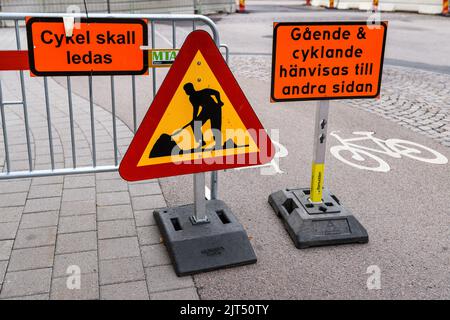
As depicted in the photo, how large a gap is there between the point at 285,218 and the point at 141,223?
1.16 m

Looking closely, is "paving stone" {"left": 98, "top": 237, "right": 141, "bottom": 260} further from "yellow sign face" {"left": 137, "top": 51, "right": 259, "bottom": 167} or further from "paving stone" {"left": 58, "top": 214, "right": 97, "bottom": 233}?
"yellow sign face" {"left": 137, "top": 51, "right": 259, "bottom": 167}

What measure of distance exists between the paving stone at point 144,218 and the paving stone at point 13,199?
1037mm

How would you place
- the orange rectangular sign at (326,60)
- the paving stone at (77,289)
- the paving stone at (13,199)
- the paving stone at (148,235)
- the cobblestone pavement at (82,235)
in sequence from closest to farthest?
the paving stone at (77,289)
the cobblestone pavement at (82,235)
the orange rectangular sign at (326,60)
the paving stone at (148,235)
the paving stone at (13,199)

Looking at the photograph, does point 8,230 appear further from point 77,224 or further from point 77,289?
point 77,289

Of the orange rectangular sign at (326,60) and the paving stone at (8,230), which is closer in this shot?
the orange rectangular sign at (326,60)

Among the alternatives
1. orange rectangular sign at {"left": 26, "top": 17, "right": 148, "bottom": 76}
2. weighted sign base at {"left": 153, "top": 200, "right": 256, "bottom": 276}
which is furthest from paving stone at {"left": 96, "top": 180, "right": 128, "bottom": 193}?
orange rectangular sign at {"left": 26, "top": 17, "right": 148, "bottom": 76}

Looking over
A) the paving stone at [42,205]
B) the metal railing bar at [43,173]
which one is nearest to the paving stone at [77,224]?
the paving stone at [42,205]

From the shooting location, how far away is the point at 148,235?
13.2 ft

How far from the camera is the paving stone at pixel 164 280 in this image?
3342mm

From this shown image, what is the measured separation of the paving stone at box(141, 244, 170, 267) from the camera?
3.62 m

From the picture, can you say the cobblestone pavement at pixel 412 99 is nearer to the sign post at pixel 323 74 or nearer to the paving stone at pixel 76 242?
the sign post at pixel 323 74

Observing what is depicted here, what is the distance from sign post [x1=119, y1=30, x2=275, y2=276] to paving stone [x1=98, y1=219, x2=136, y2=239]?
0.44 meters

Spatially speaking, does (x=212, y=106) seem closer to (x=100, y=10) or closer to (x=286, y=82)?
(x=286, y=82)

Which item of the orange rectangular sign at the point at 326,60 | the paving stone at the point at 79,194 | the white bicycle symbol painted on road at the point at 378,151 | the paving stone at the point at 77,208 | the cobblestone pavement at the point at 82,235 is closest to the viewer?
the cobblestone pavement at the point at 82,235
